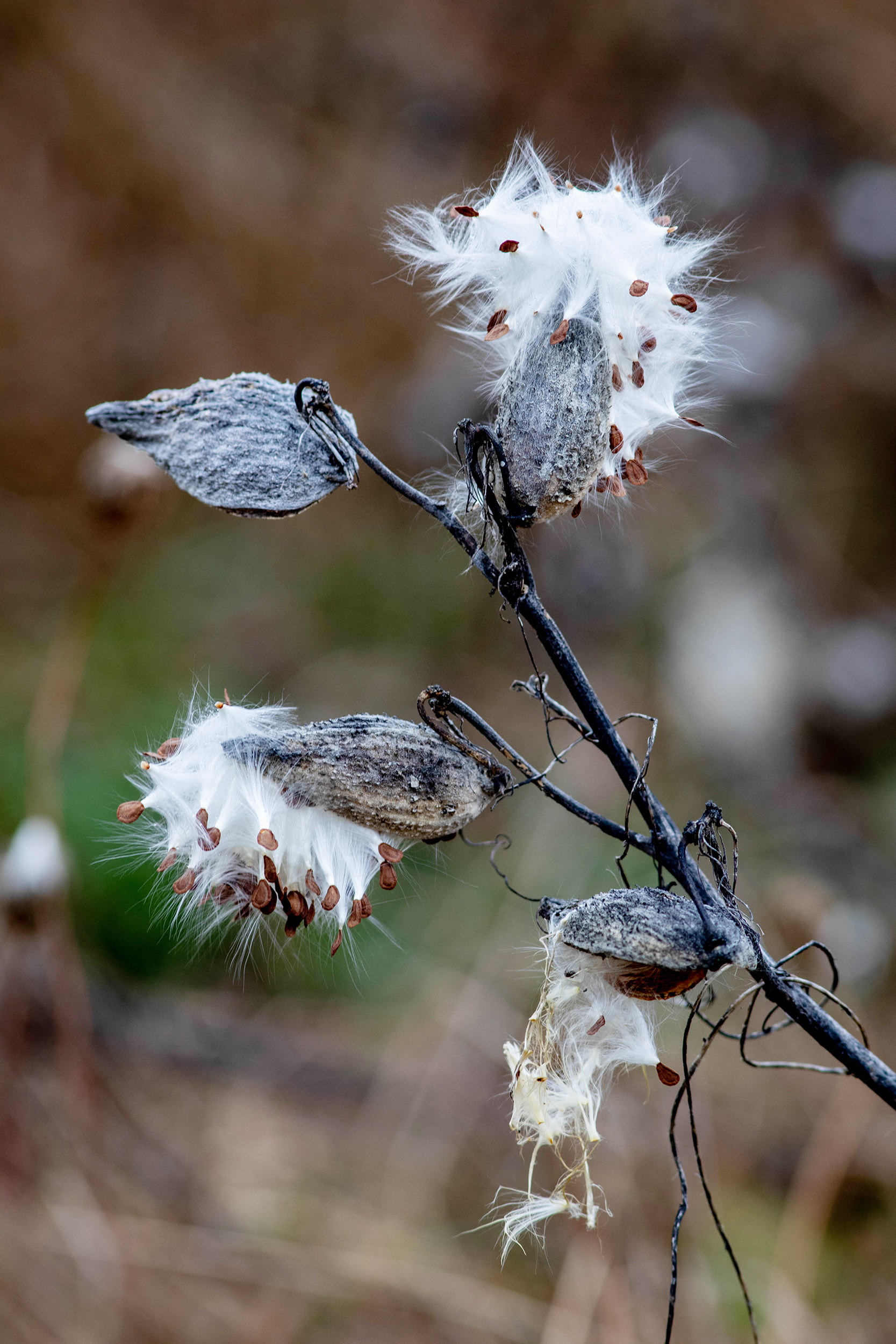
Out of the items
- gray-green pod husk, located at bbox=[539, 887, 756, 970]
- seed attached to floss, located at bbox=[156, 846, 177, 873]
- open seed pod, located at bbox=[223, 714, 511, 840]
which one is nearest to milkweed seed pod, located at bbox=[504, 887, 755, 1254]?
gray-green pod husk, located at bbox=[539, 887, 756, 970]

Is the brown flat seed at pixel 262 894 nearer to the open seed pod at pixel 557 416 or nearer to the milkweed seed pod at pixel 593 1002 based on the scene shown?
the milkweed seed pod at pixel 593 1002

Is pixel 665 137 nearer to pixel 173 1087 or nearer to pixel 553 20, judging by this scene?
pixel 553 20

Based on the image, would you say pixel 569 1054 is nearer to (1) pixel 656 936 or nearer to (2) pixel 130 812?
(1) pixel 656 936

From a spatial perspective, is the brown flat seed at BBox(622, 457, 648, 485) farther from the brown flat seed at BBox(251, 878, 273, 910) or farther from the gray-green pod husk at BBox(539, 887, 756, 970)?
the brown flat seed at BBox(251, 878, 273, 910)

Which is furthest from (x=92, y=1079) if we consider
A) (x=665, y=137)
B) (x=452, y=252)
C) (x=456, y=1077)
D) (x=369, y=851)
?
(x=665, y=137)

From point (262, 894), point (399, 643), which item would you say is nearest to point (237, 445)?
point (262, 894)

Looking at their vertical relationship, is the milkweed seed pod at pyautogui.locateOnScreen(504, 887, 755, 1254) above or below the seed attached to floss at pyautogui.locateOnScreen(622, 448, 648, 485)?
below
